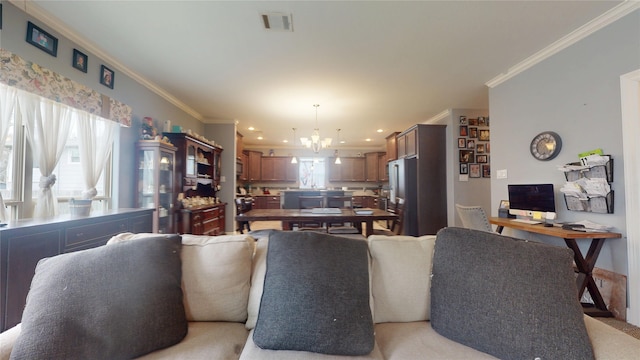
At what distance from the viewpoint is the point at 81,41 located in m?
2.40

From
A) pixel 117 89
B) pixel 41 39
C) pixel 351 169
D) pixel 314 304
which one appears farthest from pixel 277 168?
pixel 314 304

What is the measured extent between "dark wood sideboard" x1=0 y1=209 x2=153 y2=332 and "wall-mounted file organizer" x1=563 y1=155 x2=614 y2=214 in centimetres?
437

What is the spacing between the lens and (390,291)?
3.84 ft

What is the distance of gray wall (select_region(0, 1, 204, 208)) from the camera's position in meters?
1.88

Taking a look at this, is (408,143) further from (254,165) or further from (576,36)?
(254,165)

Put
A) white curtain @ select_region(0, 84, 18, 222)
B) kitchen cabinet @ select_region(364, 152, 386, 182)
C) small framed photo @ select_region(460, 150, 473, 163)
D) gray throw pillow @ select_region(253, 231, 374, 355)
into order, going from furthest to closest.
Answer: kitchen cabinet @ select_region(364, 152, 386, 182) → small framed photo @ select_region(460, 150, 473, 163) → white curtain @ select_region(0, 84, 18, 222) → gray throw pillow @ select_region(253, 231, 374, 355)

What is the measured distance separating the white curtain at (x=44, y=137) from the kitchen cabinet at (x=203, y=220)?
1.59 metres

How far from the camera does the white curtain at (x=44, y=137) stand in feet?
6.59

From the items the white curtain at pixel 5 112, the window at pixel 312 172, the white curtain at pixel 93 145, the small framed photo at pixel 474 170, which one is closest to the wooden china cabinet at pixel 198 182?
the white curtain at pixel 93 145

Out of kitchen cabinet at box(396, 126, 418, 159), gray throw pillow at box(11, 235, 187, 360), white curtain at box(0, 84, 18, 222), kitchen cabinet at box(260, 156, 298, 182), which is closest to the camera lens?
gray throw pillow at box(11, 235, 187, 360)

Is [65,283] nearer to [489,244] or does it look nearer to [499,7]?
[489,244]

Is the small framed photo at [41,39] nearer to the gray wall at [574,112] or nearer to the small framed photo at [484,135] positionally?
the gray wall at [574,112]

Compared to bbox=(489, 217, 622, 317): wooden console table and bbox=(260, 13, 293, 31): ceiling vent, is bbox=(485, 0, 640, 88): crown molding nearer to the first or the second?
bbox=(489, 217, 622, 317): wooden console table

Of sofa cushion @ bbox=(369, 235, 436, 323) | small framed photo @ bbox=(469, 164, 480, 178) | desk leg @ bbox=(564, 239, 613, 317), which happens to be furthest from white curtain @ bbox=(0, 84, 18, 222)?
small framed photo @ bbox=(469, 164, 480, 178)
